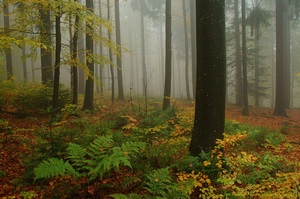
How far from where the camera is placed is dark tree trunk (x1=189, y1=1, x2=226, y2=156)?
4.64 metres

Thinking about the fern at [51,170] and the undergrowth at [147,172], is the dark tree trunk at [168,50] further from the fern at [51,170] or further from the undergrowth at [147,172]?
the fern at [51,170]

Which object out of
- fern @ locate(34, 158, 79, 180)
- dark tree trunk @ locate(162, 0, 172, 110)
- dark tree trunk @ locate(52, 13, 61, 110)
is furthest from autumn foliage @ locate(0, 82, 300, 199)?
dark tree trunk @ locate(162, 0, 172, 110)

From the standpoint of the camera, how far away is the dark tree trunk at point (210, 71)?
183 inches

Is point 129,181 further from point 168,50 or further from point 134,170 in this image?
point 168,50

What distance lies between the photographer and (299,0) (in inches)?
610

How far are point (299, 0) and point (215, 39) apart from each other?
1521 cm

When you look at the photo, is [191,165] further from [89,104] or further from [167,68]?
[167,68]

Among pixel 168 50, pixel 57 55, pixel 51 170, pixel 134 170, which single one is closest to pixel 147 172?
pixel 134 170

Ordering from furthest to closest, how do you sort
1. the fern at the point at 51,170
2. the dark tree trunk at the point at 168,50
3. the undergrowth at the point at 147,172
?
1. the dark tree trunk at the point at 168,50
2. the undergrowth at the point at 147,172
3. the fern at the point at 51,170

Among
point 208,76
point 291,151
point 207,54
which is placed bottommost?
point 291,151

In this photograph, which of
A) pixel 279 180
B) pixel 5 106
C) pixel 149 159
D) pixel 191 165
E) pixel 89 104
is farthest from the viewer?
pixel 89 104

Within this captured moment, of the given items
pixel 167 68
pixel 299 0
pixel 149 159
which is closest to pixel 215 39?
pixel 149 159

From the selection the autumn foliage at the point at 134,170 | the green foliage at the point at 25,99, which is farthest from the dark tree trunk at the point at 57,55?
the autumn foliage at the point at 134,170

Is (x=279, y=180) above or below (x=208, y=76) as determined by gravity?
below
